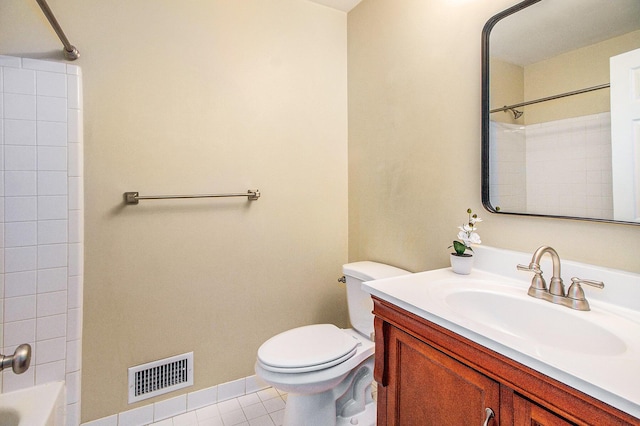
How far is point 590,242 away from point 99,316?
6.44 ft

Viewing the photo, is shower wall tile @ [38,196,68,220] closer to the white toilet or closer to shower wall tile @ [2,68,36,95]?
shower wall tile @ [2,68,36,95]

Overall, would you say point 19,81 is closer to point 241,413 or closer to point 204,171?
point 204,171

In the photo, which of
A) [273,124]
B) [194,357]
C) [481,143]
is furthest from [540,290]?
[194,357]

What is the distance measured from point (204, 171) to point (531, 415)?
160 centimetres

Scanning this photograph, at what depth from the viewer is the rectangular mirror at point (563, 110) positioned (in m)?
0.93

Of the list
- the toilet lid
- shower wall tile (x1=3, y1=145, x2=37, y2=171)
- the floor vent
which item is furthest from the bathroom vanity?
shower wall tile (x1=3, y1=145, x2=37, y2=171)

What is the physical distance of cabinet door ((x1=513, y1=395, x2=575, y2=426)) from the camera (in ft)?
2.05

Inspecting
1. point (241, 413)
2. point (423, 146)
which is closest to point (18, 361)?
point (241, 413)

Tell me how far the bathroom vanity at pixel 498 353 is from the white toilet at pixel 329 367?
12.9 inches

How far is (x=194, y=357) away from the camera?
173 cm

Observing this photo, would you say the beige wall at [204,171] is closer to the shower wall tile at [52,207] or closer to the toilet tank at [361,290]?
the shower wall tile at [52,207]

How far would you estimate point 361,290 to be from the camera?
1676 millimetres

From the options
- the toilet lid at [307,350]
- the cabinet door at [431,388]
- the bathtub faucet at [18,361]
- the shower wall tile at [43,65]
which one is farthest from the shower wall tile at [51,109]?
the cabinet door at [431,388]

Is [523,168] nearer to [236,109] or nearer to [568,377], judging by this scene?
[568,377]
